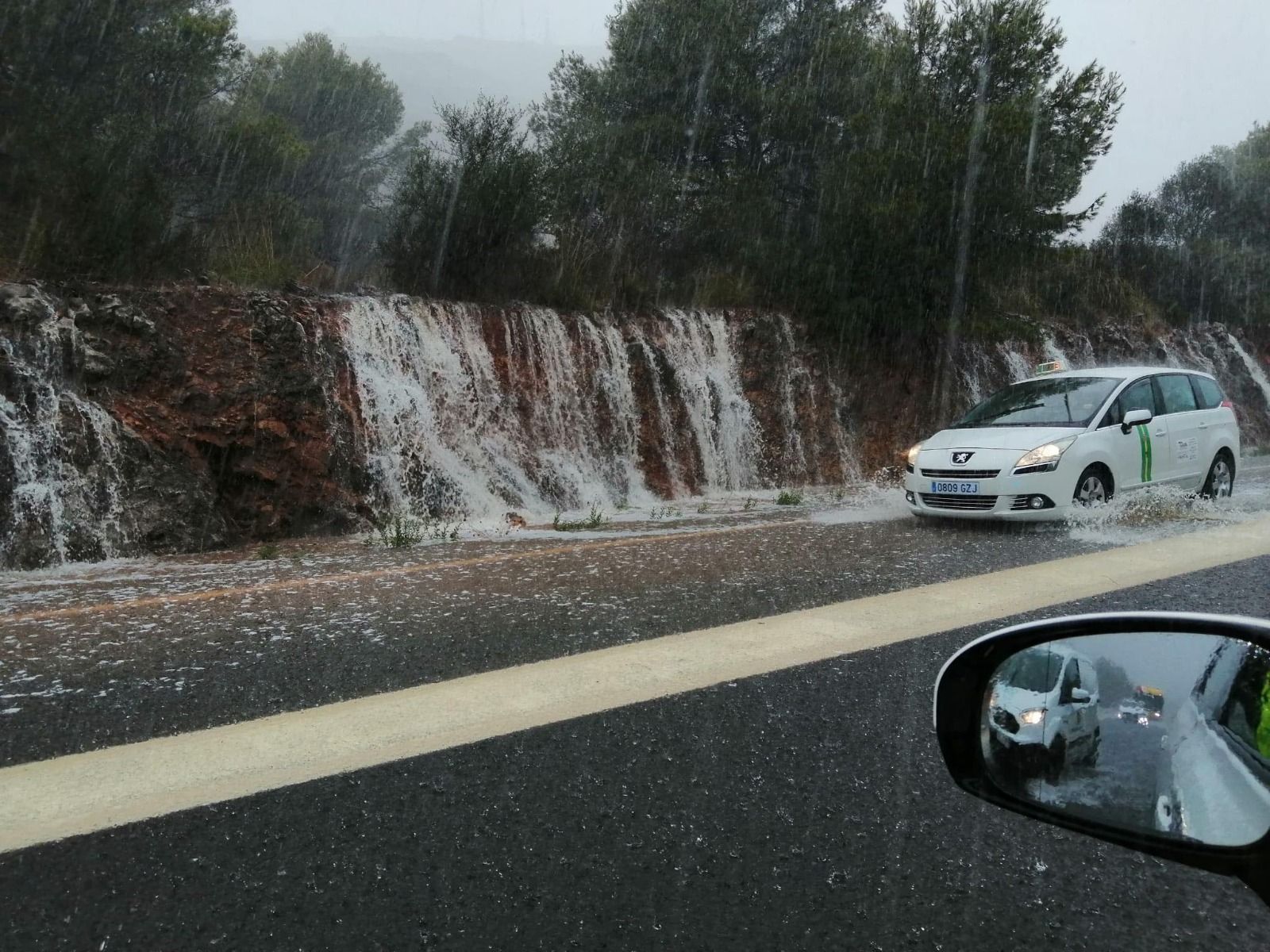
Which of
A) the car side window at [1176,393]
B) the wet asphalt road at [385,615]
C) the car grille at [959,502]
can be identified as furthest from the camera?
the car side window at [1176,393]

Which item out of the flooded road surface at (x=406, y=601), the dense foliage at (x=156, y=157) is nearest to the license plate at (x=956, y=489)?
the flooded road surface at (x=406, y=601)

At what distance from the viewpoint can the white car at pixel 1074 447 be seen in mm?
8289

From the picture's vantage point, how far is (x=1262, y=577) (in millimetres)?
5773

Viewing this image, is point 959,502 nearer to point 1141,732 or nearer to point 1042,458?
point 1042,458

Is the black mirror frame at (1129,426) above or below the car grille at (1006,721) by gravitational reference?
above

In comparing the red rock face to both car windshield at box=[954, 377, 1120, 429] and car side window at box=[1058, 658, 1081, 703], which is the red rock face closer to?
car windshield at box=[954, 377, 1120, 429]

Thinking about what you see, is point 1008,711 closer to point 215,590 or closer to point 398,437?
point 215,590

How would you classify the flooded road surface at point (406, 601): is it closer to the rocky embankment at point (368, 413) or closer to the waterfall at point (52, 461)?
the waterfall at point (52, 461)

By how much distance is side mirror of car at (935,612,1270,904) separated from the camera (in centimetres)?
127

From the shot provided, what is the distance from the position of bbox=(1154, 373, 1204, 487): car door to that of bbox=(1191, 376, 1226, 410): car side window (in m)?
0.17

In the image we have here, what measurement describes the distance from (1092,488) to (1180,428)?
5.45 ft

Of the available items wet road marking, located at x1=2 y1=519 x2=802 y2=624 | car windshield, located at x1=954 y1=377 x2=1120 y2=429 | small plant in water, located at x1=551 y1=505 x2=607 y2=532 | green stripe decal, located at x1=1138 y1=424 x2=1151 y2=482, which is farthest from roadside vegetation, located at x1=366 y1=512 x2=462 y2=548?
green stripe decal, located at x1=1138 y1=424 x2=1151 y2=482

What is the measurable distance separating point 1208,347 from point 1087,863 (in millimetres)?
29445

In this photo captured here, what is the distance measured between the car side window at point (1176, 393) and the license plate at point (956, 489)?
246cm
